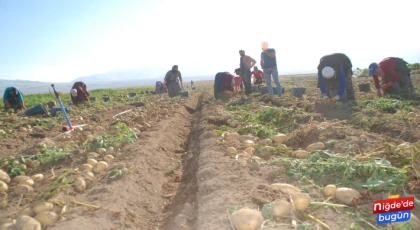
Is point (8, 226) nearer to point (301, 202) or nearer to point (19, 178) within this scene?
point (19, 178)

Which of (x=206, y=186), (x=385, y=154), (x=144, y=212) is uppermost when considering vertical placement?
(x=385, y=154)

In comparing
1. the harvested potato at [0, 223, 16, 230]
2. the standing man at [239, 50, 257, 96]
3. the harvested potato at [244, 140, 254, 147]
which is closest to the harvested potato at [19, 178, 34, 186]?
the harvested potato at [0, 223, 16, 230]

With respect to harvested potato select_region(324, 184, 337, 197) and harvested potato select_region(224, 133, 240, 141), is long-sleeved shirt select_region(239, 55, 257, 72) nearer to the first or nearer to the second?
harvested potato select_region(224, 133, 240, 141)

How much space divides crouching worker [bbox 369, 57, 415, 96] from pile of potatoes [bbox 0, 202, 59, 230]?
272 inches

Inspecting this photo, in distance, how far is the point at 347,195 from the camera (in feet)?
7.20

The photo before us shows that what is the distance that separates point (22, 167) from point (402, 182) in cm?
378

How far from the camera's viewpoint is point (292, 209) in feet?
6.76

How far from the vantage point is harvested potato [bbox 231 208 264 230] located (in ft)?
6.25

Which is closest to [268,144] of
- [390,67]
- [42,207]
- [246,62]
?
[42,207]

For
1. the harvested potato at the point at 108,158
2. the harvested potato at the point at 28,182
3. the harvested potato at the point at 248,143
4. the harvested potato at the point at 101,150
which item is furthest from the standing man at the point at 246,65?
the harvested potato at the point at 28,182

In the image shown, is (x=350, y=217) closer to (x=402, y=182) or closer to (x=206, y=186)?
(x=402, y=182)

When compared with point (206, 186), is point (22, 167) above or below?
above

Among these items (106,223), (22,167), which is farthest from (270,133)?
(22,167)

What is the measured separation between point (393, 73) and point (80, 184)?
277 inches
